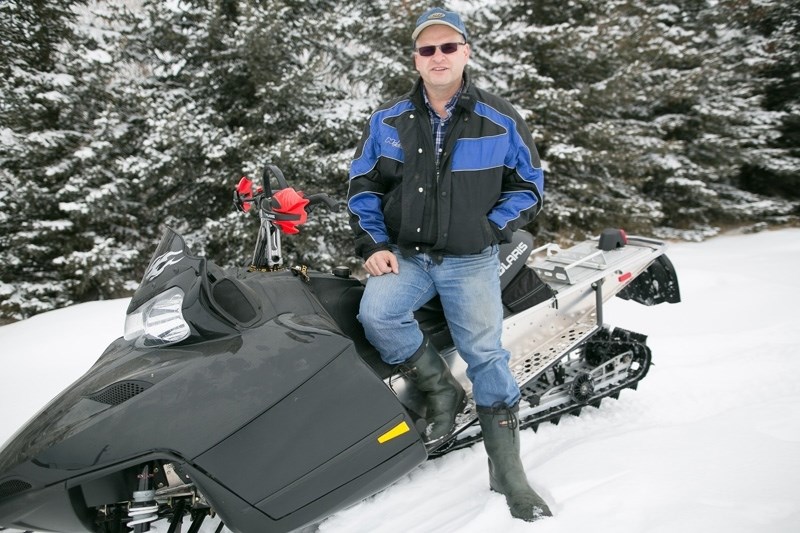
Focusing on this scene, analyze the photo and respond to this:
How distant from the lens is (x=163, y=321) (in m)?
1.65

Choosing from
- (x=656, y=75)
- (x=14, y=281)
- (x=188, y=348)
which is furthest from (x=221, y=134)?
(x=656, y=75)

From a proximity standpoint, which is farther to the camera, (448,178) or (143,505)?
(448,178)

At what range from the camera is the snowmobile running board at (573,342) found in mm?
2482

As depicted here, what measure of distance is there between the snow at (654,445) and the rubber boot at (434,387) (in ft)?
0.96

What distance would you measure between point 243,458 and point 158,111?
20.9ft

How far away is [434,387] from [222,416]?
2.98ft

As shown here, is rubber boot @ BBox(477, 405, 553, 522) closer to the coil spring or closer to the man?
the man

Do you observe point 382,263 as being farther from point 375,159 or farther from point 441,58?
point 441,58

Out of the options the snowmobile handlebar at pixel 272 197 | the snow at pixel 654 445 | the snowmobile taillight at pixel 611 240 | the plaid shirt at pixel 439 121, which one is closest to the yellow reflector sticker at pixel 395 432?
the snow at pixel 654 445

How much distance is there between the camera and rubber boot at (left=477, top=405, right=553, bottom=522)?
2008 mm

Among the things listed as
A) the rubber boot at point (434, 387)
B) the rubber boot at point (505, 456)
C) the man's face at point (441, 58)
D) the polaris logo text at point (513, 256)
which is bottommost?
the rubber boot at point (505, 456)

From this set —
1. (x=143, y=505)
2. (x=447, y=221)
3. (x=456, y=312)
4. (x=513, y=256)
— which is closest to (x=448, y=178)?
(x=447, y=221)

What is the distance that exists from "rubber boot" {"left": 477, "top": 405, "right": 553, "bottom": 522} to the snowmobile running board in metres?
0.21

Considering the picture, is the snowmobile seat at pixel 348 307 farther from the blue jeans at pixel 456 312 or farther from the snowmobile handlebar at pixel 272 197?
the snowmobile handlebar at pixel 272 197
